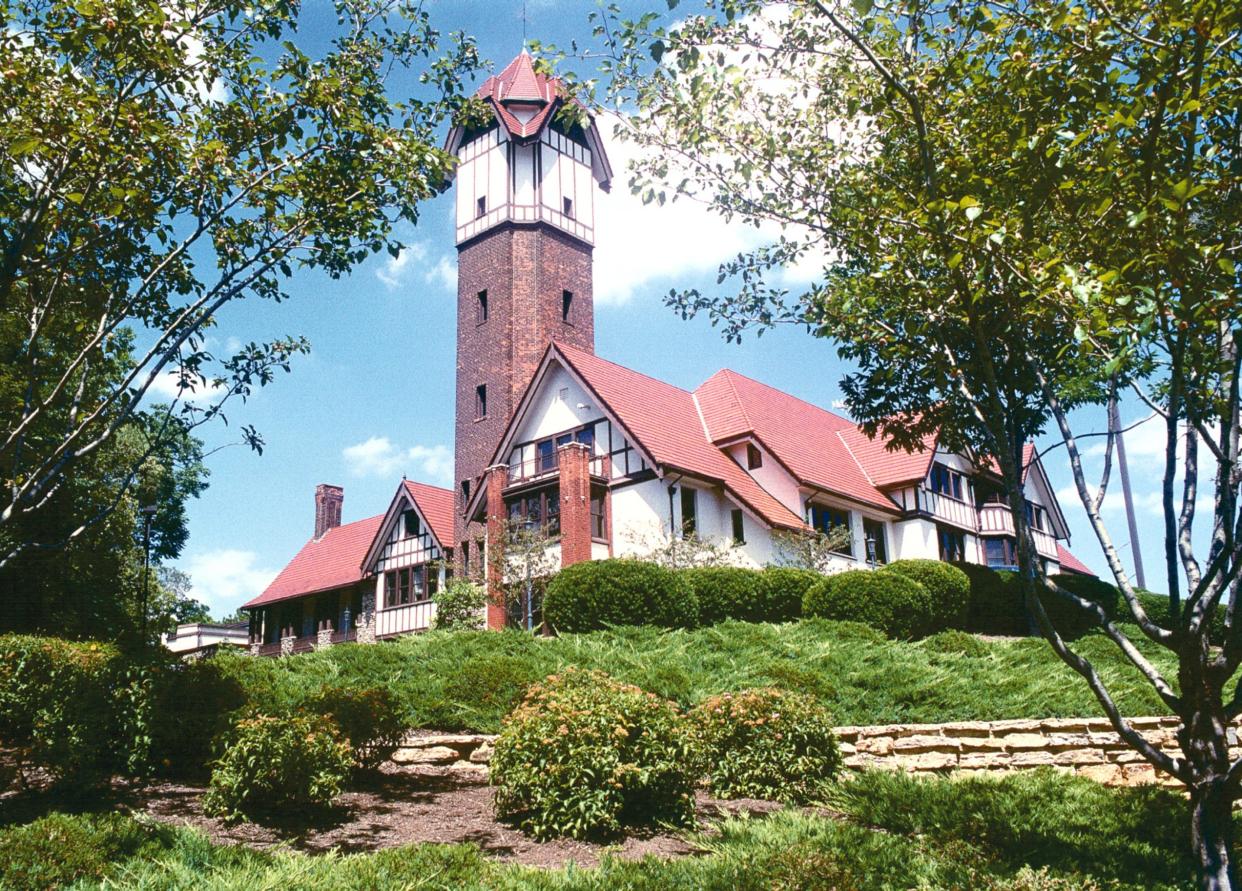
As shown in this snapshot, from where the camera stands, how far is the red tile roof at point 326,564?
39.5 metres

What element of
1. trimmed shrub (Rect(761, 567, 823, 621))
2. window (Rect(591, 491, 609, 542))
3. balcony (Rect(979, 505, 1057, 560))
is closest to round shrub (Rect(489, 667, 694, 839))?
trimmed shrub (Rect(761, 567, 823, 621))

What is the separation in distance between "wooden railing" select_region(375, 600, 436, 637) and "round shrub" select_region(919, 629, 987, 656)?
19398mm

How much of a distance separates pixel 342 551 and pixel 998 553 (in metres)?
26.1

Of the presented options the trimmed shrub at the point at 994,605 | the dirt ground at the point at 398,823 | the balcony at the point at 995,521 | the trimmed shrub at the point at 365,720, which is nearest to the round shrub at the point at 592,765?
the dirt ground at the point at 398,823

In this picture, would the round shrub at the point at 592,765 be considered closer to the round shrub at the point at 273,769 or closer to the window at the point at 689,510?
the round shrub at the point at 273,769

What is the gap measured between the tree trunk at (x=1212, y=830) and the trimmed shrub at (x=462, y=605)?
23.1 meters

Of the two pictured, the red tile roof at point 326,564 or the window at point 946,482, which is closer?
the window at point 946,482

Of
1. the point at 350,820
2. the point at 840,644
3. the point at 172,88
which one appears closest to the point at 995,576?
the point at 840,644

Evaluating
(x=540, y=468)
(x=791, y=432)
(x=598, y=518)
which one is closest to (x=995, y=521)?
(x=791, y=432)

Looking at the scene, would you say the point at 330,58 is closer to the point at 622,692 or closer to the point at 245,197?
the point at 245,197

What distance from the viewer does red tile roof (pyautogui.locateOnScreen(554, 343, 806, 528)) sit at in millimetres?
27547

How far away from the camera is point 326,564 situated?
41.3 m

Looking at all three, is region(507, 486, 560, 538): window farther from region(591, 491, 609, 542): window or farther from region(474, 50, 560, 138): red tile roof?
region(474, 50, 560, 138): red tile roof

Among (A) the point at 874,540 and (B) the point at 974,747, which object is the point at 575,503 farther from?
(B) the point at 974,747
